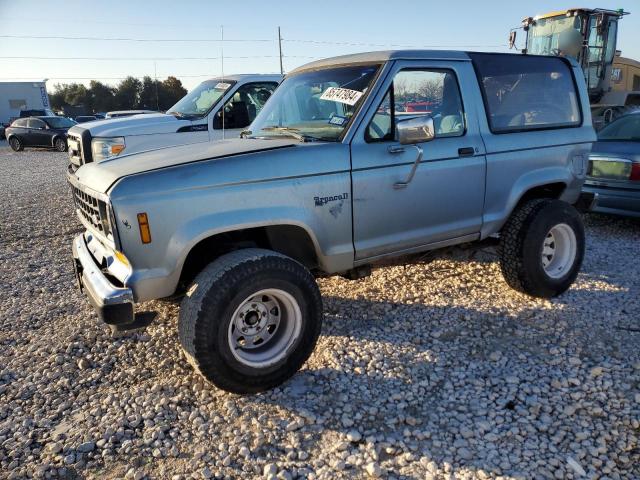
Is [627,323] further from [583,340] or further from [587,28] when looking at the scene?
[587,28]

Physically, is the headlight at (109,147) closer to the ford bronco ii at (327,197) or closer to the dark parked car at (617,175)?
the ford bronco ii at (327,197)

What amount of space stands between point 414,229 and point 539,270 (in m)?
1.37

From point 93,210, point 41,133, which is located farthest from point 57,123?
point 93,210

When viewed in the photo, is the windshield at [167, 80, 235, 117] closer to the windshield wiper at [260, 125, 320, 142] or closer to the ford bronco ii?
the ford bronco ii

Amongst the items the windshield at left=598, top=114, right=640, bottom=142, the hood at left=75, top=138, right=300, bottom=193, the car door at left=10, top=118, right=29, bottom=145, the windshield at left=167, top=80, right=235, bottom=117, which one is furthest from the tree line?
the hood at left=75, top=138, right=300, bottom=193

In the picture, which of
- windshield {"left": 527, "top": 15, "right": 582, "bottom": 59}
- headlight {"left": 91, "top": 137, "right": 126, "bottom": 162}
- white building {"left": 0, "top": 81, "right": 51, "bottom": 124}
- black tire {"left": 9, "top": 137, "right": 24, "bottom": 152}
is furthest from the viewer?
white building {"left": 0, "top": 81, "right": 51, "bottom": 124}

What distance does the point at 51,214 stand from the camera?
347 inches

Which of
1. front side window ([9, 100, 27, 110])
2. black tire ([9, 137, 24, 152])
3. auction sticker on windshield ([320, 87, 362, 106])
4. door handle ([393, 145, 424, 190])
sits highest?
front side window ([9, 100, 27, 110])

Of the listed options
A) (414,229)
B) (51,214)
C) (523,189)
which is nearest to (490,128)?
(523,189)

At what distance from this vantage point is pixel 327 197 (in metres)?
3.37

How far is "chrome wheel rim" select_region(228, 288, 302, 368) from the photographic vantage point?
3205mm

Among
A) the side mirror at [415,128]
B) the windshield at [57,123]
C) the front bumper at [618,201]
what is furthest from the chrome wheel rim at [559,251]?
the windshield at [57,123]

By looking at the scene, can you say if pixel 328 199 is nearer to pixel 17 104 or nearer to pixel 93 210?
pixel 93 210

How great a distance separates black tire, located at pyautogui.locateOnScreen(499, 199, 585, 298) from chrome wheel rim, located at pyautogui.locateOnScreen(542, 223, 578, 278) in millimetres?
38
